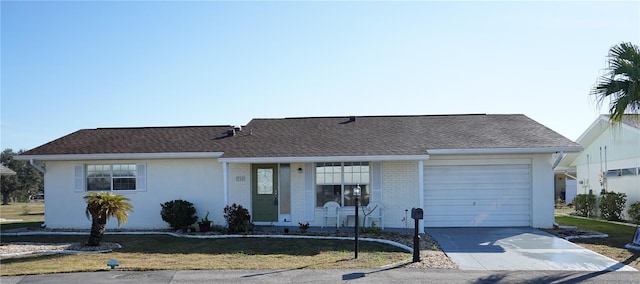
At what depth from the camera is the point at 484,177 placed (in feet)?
54.9

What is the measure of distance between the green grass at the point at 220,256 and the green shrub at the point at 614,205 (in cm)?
1182

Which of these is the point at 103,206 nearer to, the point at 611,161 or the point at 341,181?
the point at 341,181

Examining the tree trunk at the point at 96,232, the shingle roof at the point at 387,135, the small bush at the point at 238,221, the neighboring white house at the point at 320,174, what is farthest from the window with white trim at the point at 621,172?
the tree trunk at the point at 96,232

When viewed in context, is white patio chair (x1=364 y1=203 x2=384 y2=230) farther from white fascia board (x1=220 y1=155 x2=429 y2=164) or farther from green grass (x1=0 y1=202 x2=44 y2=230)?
green grass (x1=0 y1=202 x2=44 y2=230)

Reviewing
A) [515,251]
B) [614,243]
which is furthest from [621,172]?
[515,251]

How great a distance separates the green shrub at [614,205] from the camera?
19953 mm

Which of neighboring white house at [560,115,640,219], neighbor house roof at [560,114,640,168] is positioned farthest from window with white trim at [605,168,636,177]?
neighbor house roof at [560,114,640,168]

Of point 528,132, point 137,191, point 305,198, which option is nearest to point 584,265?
point 528,132

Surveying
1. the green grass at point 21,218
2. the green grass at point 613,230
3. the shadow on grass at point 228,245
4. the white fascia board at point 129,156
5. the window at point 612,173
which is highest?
the white fascia board at point 129,156

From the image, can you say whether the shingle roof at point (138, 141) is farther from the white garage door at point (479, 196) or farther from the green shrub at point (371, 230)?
the white garage door at point (479, 196)

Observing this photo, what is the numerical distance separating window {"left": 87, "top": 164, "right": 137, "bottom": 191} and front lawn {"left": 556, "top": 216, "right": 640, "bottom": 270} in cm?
1340

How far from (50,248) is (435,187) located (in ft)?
36.0

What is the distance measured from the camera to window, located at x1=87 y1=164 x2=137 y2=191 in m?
17.5

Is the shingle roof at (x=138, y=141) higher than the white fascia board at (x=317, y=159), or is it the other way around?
the shingle roof at (x=138, y=141)
